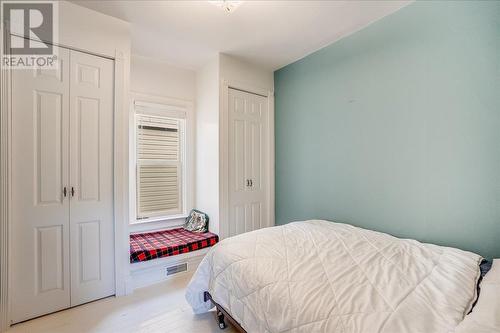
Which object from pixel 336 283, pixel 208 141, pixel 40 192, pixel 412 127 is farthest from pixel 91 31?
pixel 412 127

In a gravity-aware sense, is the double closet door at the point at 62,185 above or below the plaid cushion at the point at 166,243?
above

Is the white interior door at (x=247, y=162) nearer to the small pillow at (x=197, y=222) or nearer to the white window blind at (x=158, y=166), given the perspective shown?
the small pillow at (x=197, y=222)

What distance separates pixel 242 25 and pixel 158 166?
77.7 inches

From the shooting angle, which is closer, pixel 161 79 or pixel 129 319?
pixel 129 319

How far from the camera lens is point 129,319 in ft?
6.00

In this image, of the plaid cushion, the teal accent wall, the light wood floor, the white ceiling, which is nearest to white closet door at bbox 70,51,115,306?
the light wood floor

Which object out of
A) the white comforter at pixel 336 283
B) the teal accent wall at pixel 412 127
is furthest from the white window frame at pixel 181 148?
the teal accent wall at pixel 412 127

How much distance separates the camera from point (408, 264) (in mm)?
1394

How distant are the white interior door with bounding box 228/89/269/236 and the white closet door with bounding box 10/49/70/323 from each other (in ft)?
5.37

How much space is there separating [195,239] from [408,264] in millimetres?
2105

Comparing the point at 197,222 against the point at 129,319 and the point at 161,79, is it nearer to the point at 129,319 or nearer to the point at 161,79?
the point at 129,319

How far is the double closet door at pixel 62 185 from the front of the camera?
1781 mm

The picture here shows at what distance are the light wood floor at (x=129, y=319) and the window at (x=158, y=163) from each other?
1.07 meters

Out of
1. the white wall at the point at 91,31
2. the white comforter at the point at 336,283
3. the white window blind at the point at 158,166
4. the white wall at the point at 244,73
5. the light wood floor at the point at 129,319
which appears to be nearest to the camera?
the white comforter at the point at 336,283
